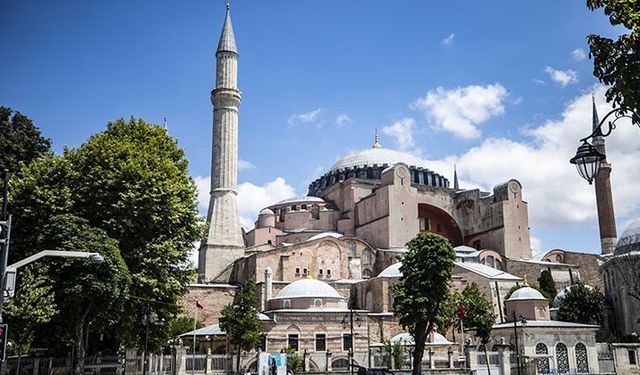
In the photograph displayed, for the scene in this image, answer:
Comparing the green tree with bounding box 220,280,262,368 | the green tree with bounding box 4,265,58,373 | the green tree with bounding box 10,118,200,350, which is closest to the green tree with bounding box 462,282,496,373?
the green tree with bounding box 220,280,262,368

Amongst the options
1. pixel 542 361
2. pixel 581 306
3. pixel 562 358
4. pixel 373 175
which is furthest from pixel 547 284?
pixel 373 175

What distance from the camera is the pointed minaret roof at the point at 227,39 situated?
140ft

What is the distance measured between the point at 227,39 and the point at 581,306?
27845mm

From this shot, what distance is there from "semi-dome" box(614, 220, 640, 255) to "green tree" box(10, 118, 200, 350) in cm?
2548

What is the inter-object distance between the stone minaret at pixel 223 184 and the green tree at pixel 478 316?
15.3 metres

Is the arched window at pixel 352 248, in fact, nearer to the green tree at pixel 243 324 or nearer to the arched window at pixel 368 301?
the arched window at pixel 368 301

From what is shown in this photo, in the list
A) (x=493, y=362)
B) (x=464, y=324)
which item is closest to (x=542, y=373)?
(x=493, y=362)

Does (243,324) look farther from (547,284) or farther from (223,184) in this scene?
(547,284)

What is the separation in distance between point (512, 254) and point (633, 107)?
40338 millimetres

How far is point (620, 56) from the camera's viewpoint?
231 inches

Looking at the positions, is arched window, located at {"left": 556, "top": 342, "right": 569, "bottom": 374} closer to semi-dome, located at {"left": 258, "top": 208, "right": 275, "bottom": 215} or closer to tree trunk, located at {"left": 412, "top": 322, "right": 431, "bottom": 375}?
tree trunk, located at {"left": 412, "top": 322, "right": 431, "bottom": 375}

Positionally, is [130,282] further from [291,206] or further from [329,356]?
[291,206]

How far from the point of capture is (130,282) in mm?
18562

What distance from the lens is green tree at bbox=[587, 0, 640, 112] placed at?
5695 mm
